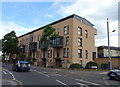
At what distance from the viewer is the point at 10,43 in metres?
63.4

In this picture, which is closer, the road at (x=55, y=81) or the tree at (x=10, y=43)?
the road at (x=55, y=81)

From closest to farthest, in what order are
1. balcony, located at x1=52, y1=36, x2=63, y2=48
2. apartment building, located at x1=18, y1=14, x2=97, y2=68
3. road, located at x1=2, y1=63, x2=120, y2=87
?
road, located at x1=2, y1=63, x2=120, y2=87, apartment building, located at x1=18, y1=14, x2=97, y2=68, balcony, located at x1=52, y1=36, x2=63, y2=48

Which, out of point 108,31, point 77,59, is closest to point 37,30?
point 77,59

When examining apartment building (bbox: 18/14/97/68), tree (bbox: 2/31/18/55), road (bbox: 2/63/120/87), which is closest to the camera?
road (bbox: 2/63/120/87)

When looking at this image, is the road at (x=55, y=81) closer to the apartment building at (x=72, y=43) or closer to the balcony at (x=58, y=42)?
the apartment building at (x=72, y=43)

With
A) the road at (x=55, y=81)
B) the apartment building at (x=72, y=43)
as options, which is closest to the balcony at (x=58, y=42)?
the apartment building at (x=72, y=43)

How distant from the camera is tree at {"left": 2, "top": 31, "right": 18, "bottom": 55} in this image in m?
63.3

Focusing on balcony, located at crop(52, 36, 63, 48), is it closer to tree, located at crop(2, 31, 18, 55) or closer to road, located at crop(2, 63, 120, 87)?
road, located at crop(2, 63, 120, 87)

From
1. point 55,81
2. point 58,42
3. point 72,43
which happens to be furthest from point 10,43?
point 55,81

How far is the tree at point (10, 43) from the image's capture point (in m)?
63.3

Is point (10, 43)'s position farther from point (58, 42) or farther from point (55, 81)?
point (55, 81)

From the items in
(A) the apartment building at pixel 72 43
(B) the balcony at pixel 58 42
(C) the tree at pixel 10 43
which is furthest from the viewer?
(C) the tree at pixel 10 43

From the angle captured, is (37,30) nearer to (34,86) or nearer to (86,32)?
(86,32)

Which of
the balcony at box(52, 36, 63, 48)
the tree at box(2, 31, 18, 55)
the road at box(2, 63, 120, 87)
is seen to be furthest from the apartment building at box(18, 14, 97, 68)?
the tree at box(2, 31, 18, 55)
